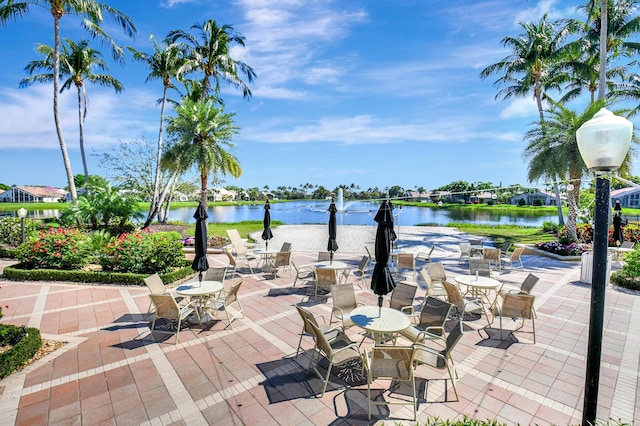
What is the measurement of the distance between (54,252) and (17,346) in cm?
665

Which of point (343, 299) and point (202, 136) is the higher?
point (202, 136)

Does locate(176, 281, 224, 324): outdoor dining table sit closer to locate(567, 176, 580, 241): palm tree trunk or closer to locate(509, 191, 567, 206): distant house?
locate(567, 176, 580, 241): palm tree trunk

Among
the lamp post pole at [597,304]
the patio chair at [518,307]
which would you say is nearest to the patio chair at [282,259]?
the patio chair at [518,307]

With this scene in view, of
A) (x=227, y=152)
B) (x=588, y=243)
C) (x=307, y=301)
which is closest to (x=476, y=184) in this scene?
(x=588, y=243)

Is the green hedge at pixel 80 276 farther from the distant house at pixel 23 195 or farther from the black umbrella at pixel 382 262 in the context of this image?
the distant house at pixel 23 195

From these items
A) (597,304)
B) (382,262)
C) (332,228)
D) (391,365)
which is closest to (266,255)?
(332,228)

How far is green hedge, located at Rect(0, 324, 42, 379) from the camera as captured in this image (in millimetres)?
4656

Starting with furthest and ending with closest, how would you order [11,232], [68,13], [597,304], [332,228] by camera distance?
[68,13] → [11,232] → [332,228] → [597,304]

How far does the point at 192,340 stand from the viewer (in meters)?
5.89

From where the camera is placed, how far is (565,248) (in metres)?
14.8

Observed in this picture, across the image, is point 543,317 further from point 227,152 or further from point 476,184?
point 476,184

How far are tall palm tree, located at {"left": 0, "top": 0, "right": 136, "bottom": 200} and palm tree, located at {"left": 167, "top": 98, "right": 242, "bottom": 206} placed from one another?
5.45m

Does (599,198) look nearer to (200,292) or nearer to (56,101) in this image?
(200,292)

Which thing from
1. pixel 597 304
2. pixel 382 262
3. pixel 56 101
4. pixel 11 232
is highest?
pixel 56 101
